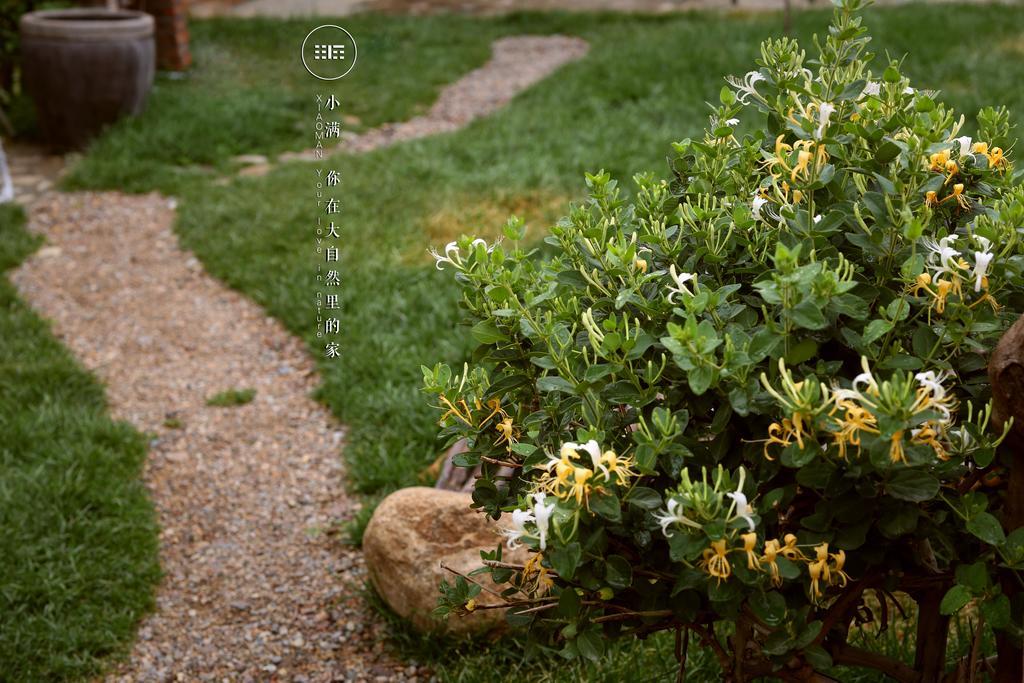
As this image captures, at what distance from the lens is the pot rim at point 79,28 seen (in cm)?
745

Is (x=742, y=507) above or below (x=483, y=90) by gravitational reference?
above

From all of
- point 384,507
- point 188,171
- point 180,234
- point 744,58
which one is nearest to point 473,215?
point 180,234

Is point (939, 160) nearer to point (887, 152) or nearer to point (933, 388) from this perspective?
point (887, 152)

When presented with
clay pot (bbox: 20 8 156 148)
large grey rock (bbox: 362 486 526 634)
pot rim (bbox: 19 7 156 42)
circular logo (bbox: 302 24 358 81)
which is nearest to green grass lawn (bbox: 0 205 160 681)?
large grey rock (bbox: 362 486 526 634)

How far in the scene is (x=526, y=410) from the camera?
205cm

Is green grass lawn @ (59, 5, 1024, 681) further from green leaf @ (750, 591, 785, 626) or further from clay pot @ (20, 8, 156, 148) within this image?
green leaf @ (750, 591, 785, 626)

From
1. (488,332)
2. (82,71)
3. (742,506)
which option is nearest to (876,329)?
(742,506)

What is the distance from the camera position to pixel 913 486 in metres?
1.57

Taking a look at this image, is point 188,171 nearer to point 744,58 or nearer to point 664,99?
point 664,99

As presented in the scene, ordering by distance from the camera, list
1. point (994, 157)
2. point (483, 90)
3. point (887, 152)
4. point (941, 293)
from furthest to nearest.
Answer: point (483, 90) < point (994, 157) < point (887, 152) < point (941, 293)

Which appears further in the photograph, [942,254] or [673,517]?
[942,254]

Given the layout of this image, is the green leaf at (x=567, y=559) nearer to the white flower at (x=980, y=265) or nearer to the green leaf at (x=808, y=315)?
the green leaf at (x=808, y=315)

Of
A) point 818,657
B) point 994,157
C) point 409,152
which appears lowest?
point 409,152

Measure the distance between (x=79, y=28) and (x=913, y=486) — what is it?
730 centimetres
